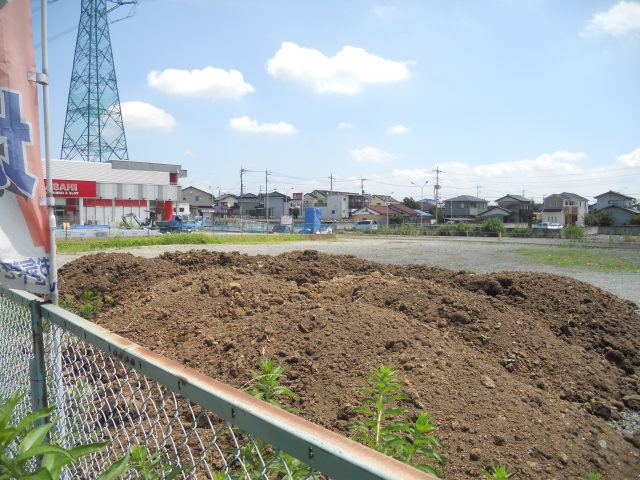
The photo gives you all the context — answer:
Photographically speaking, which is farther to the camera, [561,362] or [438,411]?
[561,362]

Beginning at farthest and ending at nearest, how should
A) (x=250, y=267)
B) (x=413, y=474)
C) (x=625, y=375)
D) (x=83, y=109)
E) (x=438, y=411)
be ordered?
(x=83, y=109)
(x=250, y=267)
(x=625, y=375)
(x=438, y=411)
(x=413, y=474)

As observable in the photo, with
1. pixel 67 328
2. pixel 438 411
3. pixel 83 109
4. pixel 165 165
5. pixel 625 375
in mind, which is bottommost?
Result: pixel 625 375

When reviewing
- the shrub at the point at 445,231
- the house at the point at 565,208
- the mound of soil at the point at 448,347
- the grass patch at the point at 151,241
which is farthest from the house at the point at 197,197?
the mound of soil at the point at 448,347

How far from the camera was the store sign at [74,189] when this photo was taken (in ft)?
105

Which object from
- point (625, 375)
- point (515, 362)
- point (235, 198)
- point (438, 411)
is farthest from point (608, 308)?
point (235, 198)

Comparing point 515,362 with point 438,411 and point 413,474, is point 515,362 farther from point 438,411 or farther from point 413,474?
point 413,474

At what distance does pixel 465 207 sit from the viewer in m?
69.4

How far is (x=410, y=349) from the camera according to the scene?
11.2ft

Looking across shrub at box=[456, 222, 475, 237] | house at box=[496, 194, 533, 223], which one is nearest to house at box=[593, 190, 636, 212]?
house at box=[496, 194, 533, 223]

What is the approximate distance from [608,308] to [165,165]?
141 ft

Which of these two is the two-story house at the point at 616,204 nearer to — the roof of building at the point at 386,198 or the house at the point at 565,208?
the house at the point at 565,208

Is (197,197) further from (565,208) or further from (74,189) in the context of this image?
(565,208)

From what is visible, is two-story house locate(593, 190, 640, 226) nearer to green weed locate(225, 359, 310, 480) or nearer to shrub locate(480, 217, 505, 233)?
shrub locate(480, 217, 505, 233)

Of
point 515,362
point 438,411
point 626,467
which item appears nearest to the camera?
point 626,467
